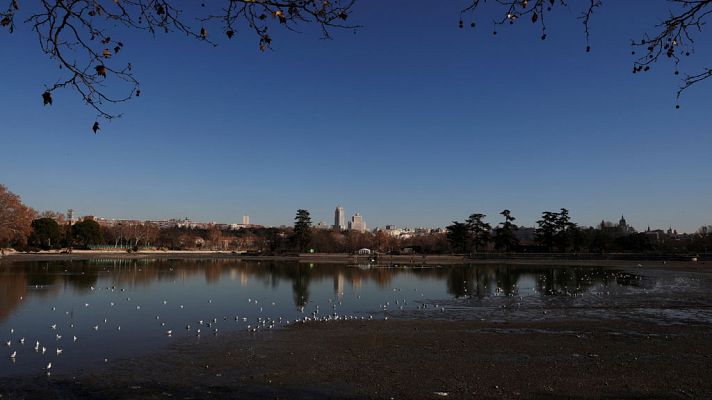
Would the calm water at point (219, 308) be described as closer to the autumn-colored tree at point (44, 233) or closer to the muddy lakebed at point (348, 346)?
the muddy lakebed at point (348, 346)

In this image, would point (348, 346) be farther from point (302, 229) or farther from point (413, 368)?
point (302, 229)

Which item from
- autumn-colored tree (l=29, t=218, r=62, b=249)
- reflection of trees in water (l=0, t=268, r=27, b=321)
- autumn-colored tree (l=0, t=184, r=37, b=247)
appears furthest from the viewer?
autumn-colored tree (l=29, t=218, r=62, b=249)

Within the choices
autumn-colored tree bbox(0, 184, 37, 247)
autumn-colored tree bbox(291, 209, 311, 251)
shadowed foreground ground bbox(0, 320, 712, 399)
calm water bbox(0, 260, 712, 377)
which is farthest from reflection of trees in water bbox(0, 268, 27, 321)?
autumn-colored tree bbox(291, 209, 311, 251)

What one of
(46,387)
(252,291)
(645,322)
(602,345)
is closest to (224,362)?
(46,387)

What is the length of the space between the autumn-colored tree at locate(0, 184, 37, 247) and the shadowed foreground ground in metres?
74.5

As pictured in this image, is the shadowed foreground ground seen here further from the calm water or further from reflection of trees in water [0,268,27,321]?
reflection of trees in water [0,268,27,321]

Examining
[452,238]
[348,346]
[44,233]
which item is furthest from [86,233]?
[348,346]

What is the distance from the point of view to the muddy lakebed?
10.1 metres

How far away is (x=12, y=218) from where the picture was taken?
75.4 m

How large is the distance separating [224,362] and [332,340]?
3.89 metres

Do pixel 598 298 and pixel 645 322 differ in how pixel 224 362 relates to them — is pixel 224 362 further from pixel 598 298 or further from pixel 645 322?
pixel 598 298

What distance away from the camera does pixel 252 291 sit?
105 ft

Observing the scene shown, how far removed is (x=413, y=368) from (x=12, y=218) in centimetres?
8222

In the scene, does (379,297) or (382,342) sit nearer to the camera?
(382,342)
